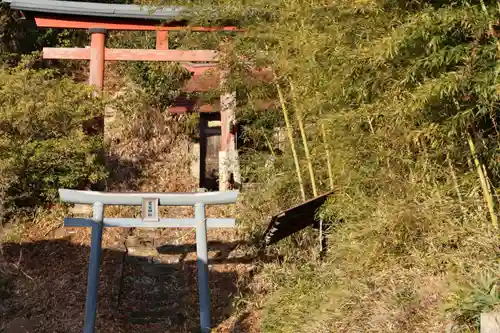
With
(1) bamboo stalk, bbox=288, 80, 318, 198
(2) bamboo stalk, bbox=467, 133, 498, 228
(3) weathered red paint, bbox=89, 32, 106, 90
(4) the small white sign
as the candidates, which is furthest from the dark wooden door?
(2) bamboo stalk, bbox=467, 133, 498, 228

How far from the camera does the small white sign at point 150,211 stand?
690 cm

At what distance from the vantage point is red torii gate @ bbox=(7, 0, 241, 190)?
31.8ft

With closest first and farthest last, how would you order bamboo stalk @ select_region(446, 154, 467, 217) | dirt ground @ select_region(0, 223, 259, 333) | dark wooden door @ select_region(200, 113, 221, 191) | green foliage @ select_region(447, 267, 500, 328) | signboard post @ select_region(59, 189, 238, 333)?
green foliage @ select_region(447, 267, 500, 328) → bamboo stalk @ select_region(446, 154, 467, 217) → signboard post @ select_region(59, 189, 238, 333) → dirt ground @ select_region(0, 223, 259, 333) → dark wooden door @ select_region(200, 113, 221, 191)

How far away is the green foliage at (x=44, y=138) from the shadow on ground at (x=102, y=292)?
78 cm

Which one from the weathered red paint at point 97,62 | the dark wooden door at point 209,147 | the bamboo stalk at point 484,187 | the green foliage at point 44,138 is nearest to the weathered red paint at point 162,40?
the weathered red paint at point 97,62

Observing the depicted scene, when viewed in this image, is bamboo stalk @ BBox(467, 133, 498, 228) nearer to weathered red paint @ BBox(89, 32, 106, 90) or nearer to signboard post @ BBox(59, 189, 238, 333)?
signboard post @ BBox(59, 189, 238, 333)

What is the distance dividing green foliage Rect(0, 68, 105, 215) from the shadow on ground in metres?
0.78

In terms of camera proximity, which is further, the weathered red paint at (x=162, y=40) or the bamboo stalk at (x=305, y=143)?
the weathered red paint at (x=162, y=40)

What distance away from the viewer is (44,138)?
9.36m

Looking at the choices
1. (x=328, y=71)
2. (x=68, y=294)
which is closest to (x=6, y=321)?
(x=68, y=294)

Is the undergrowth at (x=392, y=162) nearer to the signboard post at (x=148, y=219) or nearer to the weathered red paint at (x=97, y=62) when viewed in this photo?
the signboard post at (x=148, y=219)

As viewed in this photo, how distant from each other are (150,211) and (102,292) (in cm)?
181

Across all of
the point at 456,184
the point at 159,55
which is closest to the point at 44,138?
the point at 159,55

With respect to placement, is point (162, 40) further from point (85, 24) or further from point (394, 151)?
point (394, 151)
